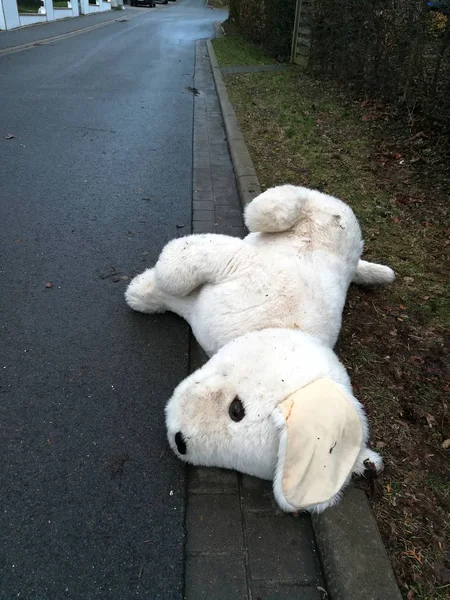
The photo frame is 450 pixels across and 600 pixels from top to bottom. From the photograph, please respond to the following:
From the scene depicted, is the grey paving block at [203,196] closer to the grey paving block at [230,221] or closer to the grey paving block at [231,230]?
the grey paving block at [230,221]

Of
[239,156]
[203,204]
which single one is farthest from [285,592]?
[239,156]

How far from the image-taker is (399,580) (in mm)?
1861

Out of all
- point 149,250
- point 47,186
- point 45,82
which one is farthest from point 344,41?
point 149,250

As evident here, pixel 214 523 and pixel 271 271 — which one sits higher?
pixel 271 271

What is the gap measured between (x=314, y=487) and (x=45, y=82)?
11285 millimetres

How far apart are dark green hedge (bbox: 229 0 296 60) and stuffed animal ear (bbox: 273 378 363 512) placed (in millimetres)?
14239

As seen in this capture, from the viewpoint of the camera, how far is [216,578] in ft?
6.19

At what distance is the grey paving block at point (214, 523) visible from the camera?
1999 mm

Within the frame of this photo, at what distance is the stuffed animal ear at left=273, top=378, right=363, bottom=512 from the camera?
4.82 ft

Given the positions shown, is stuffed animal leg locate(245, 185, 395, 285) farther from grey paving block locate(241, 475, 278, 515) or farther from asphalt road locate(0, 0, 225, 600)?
grey paving block locate(241, 475, 278, 515)

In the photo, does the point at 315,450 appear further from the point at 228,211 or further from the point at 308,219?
the point at 228,211

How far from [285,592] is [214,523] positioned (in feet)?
1.29

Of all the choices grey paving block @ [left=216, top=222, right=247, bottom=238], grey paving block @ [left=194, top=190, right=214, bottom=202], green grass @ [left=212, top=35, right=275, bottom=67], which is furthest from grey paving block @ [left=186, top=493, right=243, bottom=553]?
green grass @ [left=212, top=35, right=275, bottom=67]

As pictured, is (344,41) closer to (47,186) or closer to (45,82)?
(45,82)
